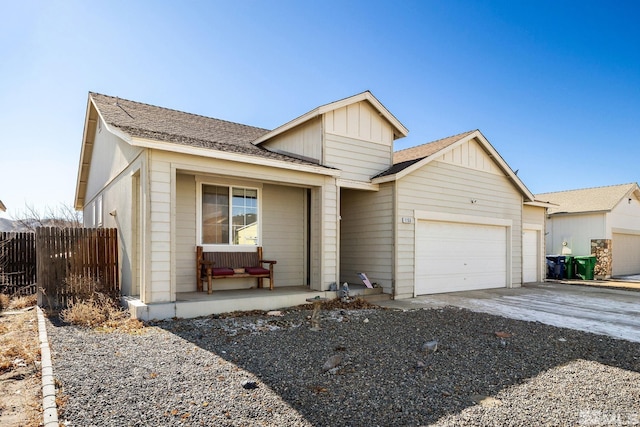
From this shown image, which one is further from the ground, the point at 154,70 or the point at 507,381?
the point at 154,70

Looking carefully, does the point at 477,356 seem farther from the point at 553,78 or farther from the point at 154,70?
the point at 553,78

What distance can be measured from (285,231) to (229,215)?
1.53 meters

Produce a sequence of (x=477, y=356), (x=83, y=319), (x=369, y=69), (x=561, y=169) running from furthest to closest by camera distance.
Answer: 1. (x=561, y=169)
2. (x=369, y=69)
3. (x=83, y=319)
4. (x=477, y=356)

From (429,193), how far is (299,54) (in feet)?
19.6

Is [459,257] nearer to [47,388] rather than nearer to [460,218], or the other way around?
[460,218]

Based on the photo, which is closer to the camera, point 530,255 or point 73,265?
point 73,265

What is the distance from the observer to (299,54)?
1155 centimetres

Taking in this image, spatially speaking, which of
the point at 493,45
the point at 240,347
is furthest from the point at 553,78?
the point at 240,347

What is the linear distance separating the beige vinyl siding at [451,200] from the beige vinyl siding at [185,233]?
4.84 meters

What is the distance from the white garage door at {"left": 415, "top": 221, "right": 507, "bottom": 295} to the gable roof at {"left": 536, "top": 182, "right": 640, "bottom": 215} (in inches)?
257

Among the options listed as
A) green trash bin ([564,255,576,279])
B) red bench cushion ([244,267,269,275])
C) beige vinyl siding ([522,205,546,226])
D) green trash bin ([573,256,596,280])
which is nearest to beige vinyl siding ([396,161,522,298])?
beige vinyl siding ([522,205,546,226])

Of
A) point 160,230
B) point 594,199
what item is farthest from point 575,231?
point 160,230

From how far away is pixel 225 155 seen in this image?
6941mm

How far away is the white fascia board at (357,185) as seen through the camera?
29.2 ft
